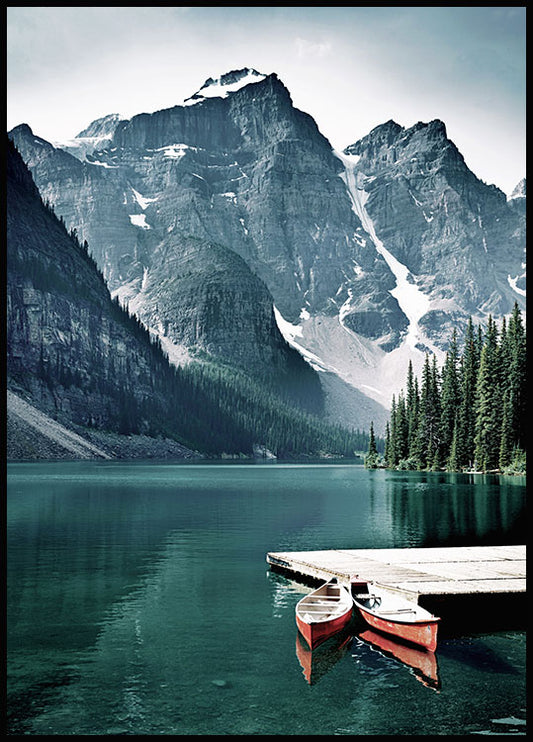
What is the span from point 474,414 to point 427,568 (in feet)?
374

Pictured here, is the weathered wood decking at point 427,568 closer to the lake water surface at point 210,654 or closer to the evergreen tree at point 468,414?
the lake water surface at point 210,654

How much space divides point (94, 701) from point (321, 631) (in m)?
8.45

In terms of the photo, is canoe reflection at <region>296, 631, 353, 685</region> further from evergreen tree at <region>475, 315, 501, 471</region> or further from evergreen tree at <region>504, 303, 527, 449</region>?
evergreen tree at <region>475, 315, 501, 471</region>

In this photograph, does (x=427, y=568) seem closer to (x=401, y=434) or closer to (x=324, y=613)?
(x=324, y=613)

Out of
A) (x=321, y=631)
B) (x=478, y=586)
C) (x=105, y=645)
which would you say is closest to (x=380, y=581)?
(x=478, y=586)

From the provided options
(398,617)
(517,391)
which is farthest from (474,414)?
(398,617)

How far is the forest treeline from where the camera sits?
5054 inches

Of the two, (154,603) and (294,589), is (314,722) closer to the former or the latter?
(154,603)

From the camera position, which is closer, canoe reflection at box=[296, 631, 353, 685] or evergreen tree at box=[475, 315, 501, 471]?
canoe reflection at box=[296, 631, 353, 685]

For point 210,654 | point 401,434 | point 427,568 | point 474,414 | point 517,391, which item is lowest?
point 210,654

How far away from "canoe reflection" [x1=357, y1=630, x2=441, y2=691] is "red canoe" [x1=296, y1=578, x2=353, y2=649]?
114 cm

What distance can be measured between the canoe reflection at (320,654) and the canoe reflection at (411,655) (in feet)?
2.78

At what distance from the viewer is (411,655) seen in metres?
25.7

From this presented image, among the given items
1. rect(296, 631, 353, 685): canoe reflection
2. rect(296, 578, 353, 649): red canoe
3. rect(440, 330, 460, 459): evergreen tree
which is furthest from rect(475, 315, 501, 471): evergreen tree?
rect(296, 631, 353, 685): canoe reflection
